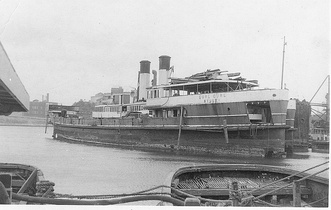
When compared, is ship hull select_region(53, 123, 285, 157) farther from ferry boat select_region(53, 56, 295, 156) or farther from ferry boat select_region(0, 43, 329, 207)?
ferry boat select_region(0, 43, 329, 207)

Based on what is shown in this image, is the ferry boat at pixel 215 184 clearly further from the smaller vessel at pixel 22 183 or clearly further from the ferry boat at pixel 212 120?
the ferry boat at pixel 212 120

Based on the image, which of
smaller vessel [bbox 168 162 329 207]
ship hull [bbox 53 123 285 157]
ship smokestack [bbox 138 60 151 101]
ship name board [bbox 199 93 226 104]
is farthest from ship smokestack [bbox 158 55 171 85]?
smaller vessel [bbox 168 162 329 207]

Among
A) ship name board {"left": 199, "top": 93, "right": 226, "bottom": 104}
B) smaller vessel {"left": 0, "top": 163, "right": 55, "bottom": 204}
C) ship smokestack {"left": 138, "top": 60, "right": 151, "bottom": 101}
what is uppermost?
ship smokestack {"left": 138, "top": 60, "right": 151, "bottom": 101}

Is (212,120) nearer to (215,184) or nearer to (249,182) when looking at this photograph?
(249,182)

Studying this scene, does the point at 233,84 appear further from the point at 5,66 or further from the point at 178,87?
the point at 5,66

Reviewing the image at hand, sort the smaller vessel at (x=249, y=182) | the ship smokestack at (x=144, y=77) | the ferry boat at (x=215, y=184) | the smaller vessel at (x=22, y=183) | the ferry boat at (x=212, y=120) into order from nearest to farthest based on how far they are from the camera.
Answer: the smaller vessel at (x=22, y=183)
the ferry boat at (x=215, y=184)
the smaller vessel at (x=249, y=182)
the ferry boat at (x=212, y=120)
the ship smokestack at (x=144, y=77)

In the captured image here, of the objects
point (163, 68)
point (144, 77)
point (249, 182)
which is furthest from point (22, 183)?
point (144, 77)

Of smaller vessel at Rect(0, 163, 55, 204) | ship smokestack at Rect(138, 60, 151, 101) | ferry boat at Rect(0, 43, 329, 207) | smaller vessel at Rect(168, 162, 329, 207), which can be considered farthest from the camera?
ship smokestack at Rect(138, 60, 151, 101)

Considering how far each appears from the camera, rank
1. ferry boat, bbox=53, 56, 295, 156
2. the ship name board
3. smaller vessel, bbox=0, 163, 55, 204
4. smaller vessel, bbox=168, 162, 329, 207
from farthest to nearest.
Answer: the ship name board < ferry boat, bbox=53, 56, 295, 156 < smaller vessel, bbox=168, 162, 329, 207 < smaller vessel, bbox=0, 163, 55, 204

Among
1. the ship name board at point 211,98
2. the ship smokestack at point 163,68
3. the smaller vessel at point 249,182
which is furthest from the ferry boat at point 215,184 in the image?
the ship smokestack at point 163,68
